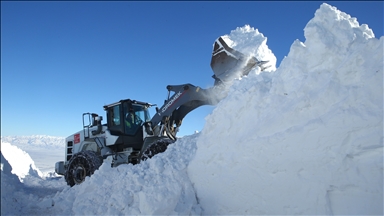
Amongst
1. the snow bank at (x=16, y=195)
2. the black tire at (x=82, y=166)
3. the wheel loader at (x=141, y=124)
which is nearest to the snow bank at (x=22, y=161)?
the snow bank at (x=16, y=195)

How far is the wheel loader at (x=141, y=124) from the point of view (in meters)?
6.74

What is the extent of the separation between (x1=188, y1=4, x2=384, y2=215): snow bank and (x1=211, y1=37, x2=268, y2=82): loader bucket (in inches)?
66.8

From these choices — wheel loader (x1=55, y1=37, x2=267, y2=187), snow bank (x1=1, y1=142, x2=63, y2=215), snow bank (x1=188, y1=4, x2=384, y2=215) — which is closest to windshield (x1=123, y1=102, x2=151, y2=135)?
wheel loader (x1=55, y1=37, x2=267, y2=187)

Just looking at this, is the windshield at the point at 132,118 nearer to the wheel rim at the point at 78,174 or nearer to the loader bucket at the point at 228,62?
the wheel rim at the point at 78,174

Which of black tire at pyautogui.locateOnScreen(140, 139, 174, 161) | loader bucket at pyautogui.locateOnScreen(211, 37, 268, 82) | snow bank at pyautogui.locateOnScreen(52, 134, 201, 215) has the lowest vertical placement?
snow bank at pyautogui.locateOnScreen(52, 134, 201, 215)

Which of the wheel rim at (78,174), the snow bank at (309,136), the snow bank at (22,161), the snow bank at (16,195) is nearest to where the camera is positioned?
the snow bank at (16,195)

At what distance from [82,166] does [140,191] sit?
412 centimetres

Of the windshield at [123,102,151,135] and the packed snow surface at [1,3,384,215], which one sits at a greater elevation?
the windshield at [123,102,151,135]

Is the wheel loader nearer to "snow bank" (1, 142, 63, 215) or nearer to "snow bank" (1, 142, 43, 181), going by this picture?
"snow bank" (1, 142, 63, 215)

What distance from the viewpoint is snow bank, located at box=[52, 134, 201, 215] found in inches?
→ 169

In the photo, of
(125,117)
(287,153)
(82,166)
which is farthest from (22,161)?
(287,153)

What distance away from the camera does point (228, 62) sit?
6770mm

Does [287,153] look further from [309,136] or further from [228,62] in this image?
[228,62]

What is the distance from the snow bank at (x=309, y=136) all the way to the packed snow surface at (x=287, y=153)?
0.01 m
